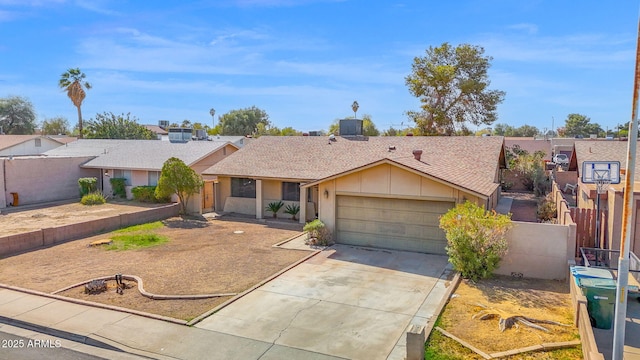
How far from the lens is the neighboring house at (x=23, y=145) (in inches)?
1522

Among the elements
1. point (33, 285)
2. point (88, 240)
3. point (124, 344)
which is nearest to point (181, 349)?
point (124, 344)

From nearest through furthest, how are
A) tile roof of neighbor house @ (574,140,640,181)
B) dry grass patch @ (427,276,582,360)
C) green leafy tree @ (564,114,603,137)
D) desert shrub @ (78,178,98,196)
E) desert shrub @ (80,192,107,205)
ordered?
dry grass patch @ (427,276,582,360) < tile roof of neighbor house @ (574,140,640,181) < desert shrub @ (80,192,107,205) < desert shrub @ (78,178,98,196) < green leafy tree @ (564,114,603,137)

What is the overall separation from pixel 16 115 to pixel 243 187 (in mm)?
57749

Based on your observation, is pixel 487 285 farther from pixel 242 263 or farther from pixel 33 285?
pixel 33 285

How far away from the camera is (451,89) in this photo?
4038cm

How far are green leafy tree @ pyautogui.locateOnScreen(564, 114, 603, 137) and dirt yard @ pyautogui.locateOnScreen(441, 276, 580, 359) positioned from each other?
90.3m

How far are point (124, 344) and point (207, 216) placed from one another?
15.5 meters

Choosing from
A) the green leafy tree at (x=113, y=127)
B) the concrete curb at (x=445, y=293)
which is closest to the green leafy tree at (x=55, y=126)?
the green leafy tree at (x=113, y=127)

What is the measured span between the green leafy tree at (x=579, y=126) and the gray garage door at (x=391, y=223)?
87.2 meters

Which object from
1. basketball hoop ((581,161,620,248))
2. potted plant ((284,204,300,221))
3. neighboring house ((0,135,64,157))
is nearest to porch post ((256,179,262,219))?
potted plant ((284,204,300,221))

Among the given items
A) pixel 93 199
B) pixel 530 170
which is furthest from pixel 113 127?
pixel 530 170

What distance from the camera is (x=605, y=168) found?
13.3m

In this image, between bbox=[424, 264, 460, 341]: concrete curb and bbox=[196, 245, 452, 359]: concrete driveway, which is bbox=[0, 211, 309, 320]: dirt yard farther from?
bbox=[424, 264, 460, 341]: concrete curb

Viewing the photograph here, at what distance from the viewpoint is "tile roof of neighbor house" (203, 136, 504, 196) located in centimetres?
2033
